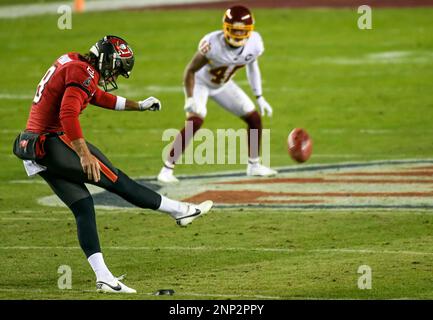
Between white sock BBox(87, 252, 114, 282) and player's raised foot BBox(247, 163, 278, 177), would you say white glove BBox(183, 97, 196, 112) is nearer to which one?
player's raised foot BBox(247, 163, 278, 177)

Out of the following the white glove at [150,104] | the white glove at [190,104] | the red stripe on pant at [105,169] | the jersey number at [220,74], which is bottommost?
the red stripe on pant at [105,169]

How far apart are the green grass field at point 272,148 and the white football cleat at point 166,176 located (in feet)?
1.83

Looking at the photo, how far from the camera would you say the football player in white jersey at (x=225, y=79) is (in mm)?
13273

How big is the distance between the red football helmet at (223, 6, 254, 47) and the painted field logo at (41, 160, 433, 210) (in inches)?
59.0

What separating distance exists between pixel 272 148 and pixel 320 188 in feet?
9.46

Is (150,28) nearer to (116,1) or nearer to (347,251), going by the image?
(116,1)

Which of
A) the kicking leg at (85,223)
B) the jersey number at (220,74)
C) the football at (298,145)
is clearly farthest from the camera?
the jersey number at (220,74)

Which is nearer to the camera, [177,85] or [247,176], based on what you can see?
[247,176]

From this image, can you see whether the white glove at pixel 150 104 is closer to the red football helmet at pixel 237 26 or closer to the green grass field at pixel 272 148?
the green grass field at pixel 272 148

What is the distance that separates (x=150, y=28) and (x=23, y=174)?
41.3ft

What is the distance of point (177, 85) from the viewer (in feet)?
66.5

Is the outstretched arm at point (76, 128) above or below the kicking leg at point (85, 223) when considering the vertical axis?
above

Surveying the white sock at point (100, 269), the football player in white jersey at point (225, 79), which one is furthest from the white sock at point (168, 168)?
the white sock at point (100, 269)

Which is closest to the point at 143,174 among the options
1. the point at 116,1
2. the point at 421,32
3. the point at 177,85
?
the point at 177,85
